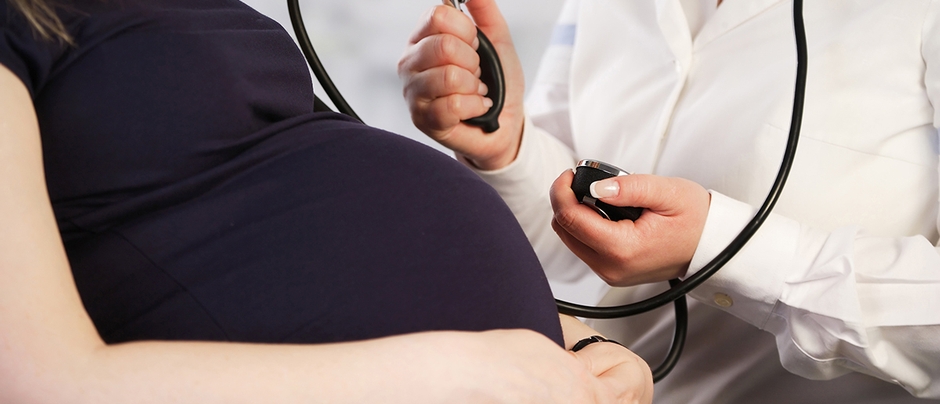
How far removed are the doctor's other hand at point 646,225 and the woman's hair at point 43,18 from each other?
43 cm

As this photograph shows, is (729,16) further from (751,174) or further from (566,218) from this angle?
(566,218)

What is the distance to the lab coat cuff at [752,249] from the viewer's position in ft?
2.15

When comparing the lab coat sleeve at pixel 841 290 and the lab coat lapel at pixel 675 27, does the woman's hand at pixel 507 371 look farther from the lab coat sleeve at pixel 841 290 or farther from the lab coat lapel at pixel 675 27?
the lab coat lapel at pixel 675 27

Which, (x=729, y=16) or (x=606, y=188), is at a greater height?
(x=729, y=16)

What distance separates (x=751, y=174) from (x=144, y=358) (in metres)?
0.63

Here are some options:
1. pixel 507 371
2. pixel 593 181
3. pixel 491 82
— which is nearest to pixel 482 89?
pixel 491 82

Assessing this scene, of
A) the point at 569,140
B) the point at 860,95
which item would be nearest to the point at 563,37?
the point at 569,140

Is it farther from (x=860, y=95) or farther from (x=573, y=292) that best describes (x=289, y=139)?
(x=573, y=292)

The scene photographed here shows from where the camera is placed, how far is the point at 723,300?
71cm

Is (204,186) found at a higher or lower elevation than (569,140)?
higher

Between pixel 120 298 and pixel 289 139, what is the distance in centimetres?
15

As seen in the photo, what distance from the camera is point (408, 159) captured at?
1.67 ft

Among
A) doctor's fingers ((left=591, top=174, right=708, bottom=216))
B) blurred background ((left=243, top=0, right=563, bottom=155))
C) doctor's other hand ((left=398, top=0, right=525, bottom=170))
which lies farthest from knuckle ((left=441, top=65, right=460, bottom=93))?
blurred background ((left=243, top=0, right=563, bottom=155))

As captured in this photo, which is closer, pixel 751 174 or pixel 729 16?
pixel 751 174
